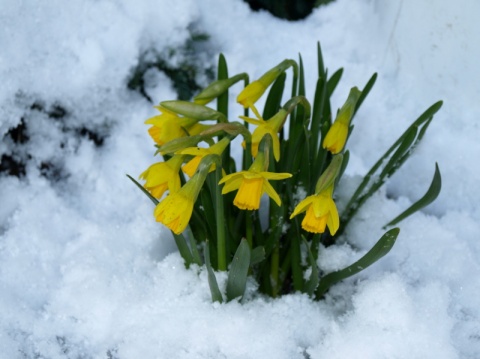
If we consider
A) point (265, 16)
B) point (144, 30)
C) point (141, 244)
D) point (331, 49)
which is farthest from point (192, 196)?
point (265, 16)

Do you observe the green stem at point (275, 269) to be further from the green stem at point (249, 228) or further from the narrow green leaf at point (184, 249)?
the narrow green leaf at point (184, 249)

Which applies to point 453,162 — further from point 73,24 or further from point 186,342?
point 73,24

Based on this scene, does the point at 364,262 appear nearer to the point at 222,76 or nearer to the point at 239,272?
the point at 239,272

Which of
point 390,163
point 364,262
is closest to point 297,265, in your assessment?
point 364,262

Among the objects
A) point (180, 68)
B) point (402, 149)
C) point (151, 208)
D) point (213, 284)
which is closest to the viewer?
point (213, 284)

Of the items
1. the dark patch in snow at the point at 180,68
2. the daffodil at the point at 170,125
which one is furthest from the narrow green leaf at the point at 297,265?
the dark patch in snow at the point at 180,68

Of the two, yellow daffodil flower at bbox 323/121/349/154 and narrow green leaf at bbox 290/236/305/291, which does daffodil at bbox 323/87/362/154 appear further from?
narrow green leaf at bbox 290/236/305/291

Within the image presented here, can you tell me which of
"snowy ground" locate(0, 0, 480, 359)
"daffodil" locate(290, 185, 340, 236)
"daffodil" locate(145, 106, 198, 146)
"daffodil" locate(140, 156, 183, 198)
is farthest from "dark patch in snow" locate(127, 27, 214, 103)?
"daffodil" locate(290, 185, 340, 236)
